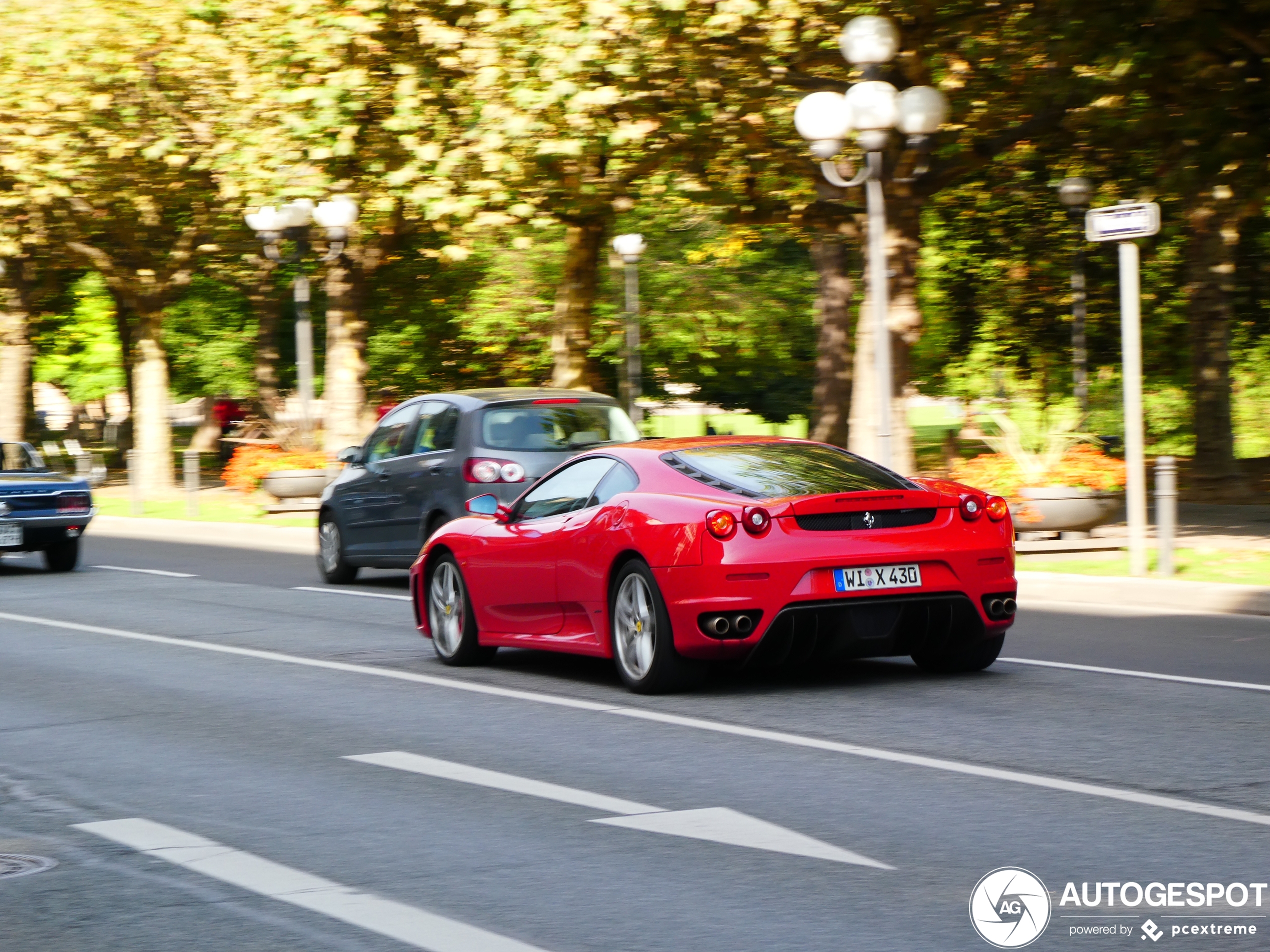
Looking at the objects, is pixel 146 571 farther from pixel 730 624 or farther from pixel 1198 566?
pixel 730 624

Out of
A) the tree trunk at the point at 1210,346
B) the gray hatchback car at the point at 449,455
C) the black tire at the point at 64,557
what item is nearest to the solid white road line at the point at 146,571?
the black tire at the point at 64,557

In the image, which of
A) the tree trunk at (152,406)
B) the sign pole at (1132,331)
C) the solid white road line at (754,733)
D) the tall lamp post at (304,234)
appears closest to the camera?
the solid white road line at (754,733)

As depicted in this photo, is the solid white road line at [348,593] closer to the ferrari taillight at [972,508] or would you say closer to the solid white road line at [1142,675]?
the solid white road line at [1142,675]

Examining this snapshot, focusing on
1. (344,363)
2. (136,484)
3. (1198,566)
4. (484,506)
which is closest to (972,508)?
(484,506)

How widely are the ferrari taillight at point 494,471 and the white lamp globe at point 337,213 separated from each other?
1075 centimetres

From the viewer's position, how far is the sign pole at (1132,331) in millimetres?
14461

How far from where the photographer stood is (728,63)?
69.4 feet

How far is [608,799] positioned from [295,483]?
20757 mm

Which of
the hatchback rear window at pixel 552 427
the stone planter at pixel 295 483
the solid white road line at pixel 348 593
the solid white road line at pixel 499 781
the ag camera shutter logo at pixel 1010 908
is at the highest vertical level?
the hatchback rear window at pixel 552 427

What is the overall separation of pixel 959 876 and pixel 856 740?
8.31 ft

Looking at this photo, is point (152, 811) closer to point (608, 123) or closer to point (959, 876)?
point (959, 876)

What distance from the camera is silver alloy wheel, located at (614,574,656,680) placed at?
372 inches

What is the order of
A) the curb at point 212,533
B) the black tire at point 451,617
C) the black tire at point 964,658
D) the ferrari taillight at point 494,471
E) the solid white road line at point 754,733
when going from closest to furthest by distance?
the solid white road line at point 754,733, the black tire at point 964,658, the black tire at point 451,617, the ferrari taillight at point 494,471, the curb at point 212,533

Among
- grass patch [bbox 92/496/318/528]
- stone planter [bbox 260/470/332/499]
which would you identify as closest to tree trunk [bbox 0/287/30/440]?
grass patch [bbox 92/496/318/528]
